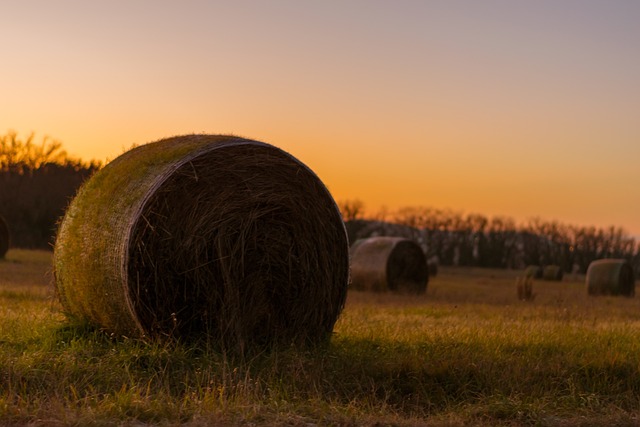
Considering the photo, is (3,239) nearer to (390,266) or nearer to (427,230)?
(390,266)

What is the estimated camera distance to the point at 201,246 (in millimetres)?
7926

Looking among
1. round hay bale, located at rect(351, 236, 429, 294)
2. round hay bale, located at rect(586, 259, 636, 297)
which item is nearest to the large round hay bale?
round hay bale, located at rect(351, 236, 429, 294)

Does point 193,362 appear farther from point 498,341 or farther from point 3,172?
point 3,172

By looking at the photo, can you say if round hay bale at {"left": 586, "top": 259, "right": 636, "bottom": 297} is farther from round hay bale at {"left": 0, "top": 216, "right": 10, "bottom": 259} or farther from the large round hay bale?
round hay bale at {"left": 0, "top": 216, "right": 10, "bottom": 259}

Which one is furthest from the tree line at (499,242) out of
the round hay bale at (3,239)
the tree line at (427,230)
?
the round hay bale at (3,239)

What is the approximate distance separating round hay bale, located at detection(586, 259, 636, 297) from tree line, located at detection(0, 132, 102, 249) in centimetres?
2502

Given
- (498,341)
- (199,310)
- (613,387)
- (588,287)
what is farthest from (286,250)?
(588,287)

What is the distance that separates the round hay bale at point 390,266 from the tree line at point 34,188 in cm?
2263

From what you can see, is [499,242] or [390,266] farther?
[499,242]

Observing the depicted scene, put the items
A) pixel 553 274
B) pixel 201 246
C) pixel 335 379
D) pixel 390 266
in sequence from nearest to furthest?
1. pixel 335 379
2. pixel 201 246
3. pixel 390 266
4. pixel 553 274

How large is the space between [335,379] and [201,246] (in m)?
1.85

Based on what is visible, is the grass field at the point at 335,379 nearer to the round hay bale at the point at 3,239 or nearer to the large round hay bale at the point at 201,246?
the large round hay bale at the point at 201,246

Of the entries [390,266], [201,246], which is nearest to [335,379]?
[201,246]

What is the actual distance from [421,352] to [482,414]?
1.97 meters
